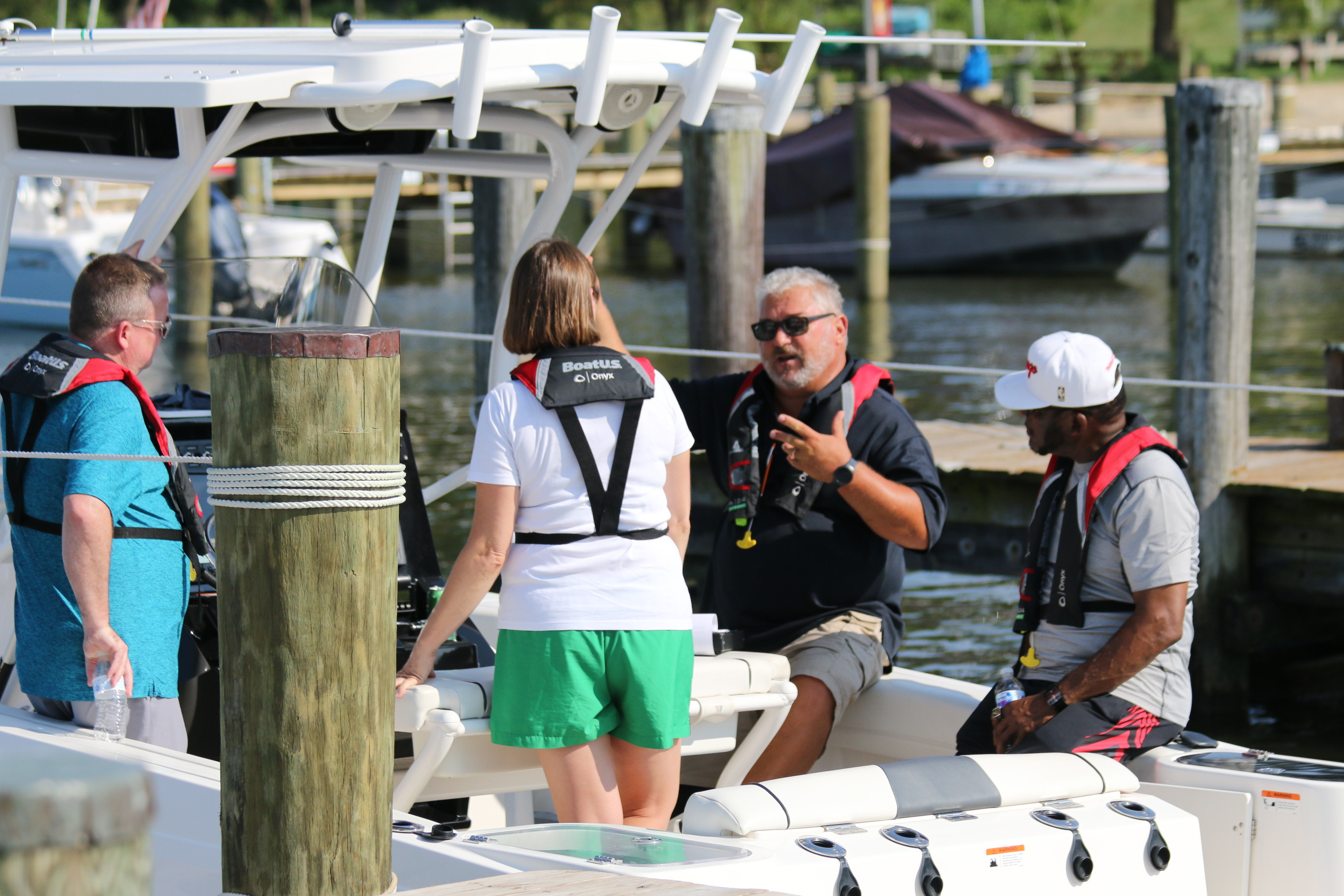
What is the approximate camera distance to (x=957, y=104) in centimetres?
2362

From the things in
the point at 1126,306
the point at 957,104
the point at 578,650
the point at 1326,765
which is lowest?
the point at 1326,765

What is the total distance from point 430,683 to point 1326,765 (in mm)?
1815

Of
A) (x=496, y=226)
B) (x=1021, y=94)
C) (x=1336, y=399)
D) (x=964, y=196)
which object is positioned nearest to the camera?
(x=1336, y=399)

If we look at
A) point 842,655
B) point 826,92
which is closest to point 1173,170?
point 842,655

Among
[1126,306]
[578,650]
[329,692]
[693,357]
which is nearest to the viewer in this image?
[329,692]

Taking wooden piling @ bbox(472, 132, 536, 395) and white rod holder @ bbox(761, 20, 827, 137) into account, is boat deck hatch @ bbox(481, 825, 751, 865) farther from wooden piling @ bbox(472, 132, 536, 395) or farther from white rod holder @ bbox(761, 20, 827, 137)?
wooden piling @ bbox(472, 132, 536, 395)

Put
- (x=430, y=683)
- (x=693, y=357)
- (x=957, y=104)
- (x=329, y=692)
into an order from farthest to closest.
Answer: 1. (x=957, y=104)
2. (x=693, y=357)
3. (x=430, y=683)
4. (x=329, y=692)

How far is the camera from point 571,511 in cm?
309

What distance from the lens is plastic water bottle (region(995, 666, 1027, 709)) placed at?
12.2 feet

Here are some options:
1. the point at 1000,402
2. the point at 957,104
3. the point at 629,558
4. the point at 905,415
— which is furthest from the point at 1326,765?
the point at 957,104

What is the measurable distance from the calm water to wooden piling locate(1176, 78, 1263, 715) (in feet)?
3.86

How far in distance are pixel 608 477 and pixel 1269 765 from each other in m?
1.52

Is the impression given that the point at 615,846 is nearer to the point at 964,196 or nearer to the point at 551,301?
the point at 551,301

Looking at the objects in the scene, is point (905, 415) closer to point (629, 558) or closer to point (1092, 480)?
point (1092, 480)
